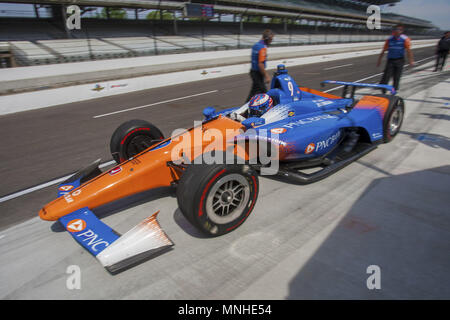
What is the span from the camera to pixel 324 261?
2.33m

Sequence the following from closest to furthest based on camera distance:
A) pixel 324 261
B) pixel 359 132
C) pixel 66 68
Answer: pixel 324 261 < pixel 359 132 < pixel 66 68

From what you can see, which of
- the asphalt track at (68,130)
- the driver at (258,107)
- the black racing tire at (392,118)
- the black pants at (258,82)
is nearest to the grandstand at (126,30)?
the asphalt track at (68,130)

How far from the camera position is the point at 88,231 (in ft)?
8.05

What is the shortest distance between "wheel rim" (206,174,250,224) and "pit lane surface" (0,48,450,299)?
20 centimetres

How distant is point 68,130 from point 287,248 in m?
5.92

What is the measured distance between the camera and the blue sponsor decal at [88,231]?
2297 millimetres

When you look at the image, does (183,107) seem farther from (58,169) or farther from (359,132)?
(359,132)

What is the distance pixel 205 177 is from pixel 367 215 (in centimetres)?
175

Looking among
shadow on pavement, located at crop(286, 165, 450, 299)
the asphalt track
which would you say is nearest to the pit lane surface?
shadow on pavement, located at crop(286, 165, 450, 299)

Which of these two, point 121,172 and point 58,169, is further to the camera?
point 58,169

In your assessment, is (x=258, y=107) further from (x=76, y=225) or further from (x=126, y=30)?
(x=126, y=30)

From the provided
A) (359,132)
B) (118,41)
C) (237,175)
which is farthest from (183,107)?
(118,41)

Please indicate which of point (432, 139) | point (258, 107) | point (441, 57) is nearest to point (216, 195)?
point (258, 107)
